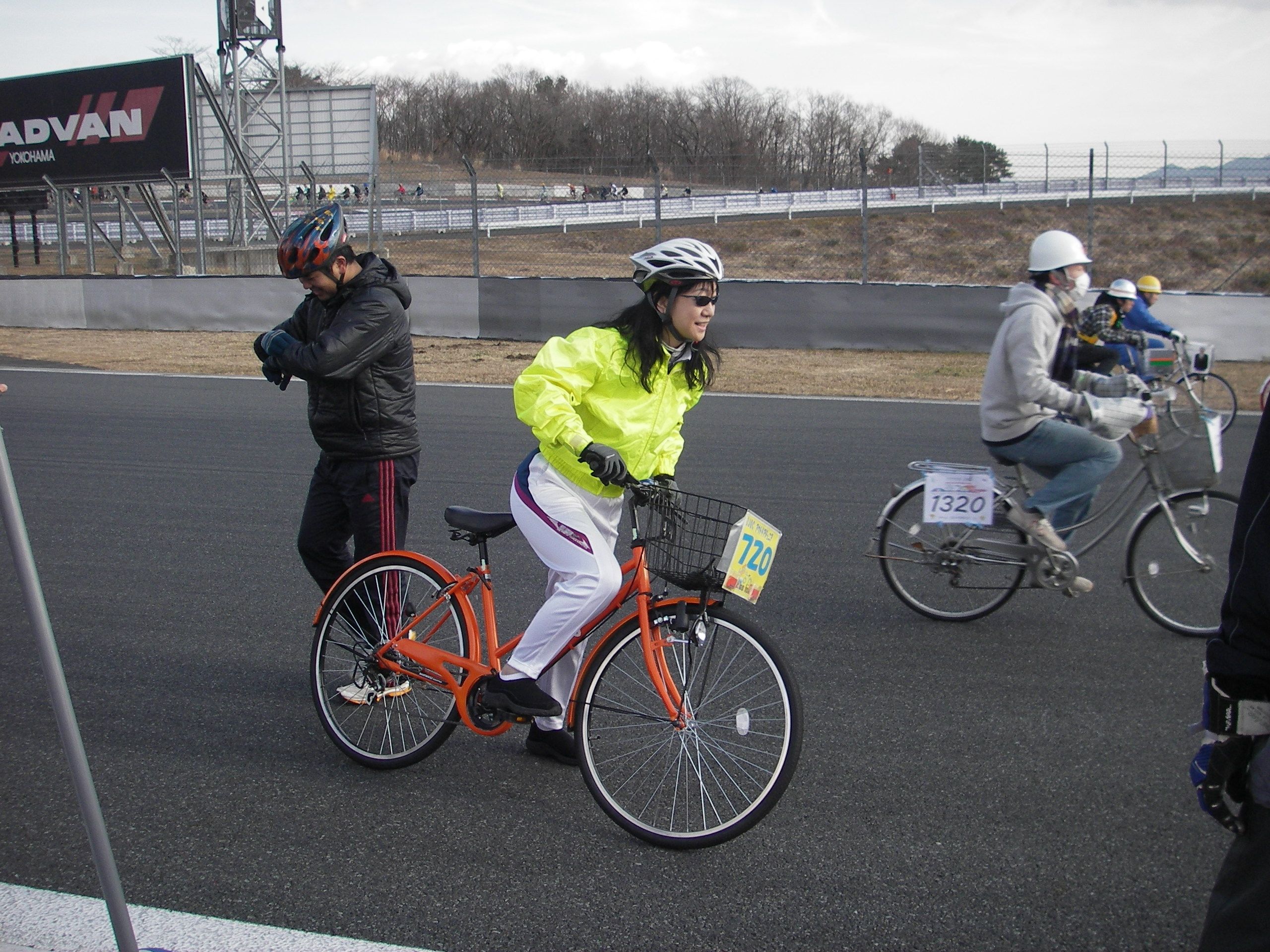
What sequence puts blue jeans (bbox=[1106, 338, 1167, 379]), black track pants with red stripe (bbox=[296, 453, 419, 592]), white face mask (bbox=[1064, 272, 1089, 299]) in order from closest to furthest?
1. black track pants with red stripe (bbox=[296, 453, 419, 592])
2. white face mask (bbox=[1064, 272, 1089, 299])
3. blue jeans (bbox=[1106, 338, 1167, 379])

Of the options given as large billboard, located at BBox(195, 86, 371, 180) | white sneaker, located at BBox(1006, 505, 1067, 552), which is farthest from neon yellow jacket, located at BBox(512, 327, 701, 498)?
large billboard, located at BBox(195, 86, 371, 180)

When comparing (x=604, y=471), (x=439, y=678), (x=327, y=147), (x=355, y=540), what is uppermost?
(x=327, y=147)

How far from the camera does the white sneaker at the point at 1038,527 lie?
5.62 m

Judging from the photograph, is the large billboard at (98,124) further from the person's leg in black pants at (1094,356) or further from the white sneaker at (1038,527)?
the white sneaker at (1038,527)

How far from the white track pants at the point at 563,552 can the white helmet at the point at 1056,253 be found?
2.81 m

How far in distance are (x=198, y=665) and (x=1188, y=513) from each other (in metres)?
4.66

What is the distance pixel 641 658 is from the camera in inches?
148

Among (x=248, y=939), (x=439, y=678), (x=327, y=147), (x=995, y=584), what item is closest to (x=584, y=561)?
(x=439, y=678)

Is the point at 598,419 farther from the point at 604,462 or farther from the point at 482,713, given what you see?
the point at 482,713

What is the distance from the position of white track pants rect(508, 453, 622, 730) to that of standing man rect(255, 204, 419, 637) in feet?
2.71

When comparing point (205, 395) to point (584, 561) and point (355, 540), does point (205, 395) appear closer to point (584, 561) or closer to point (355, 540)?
point (355, 540)

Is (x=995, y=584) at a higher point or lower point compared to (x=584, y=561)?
lower

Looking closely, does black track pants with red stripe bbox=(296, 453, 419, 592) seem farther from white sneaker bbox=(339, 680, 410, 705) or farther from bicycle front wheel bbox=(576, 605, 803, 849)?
bicycle front wheel bbox=(576, 605, 803, 849)

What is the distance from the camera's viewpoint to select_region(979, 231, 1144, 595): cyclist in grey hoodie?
5516 mm
